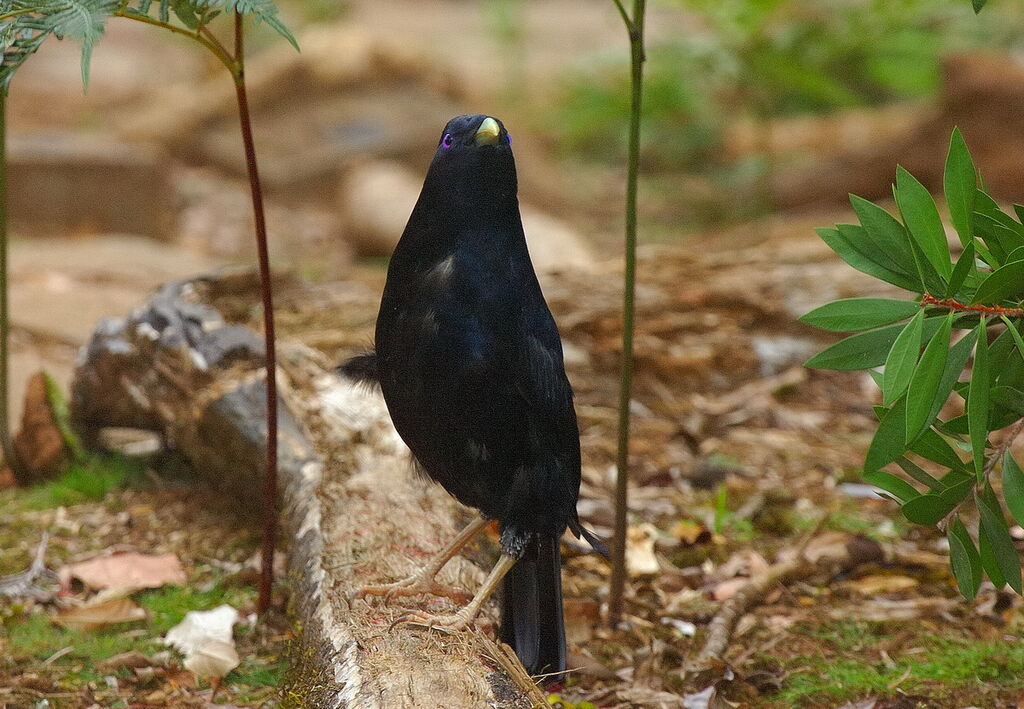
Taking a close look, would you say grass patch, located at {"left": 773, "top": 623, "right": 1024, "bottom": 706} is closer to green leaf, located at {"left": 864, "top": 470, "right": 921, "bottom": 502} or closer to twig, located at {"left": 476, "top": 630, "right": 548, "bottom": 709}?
green leaf, located at {"left": 864, "top": 470, "right": 921, "bottom": 502}

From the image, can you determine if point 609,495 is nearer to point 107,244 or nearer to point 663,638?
point 663,638

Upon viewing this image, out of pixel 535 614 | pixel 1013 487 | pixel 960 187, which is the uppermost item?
pixel 960 187

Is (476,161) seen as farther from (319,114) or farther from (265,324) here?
(319,114)

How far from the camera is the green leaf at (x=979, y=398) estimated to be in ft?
5.92

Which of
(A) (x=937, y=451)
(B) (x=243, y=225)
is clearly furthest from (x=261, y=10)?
(B) (x=243, y=225)

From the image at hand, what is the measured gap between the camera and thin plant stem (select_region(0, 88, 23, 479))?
3193 millimetres

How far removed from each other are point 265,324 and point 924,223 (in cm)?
151

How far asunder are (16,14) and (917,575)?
284cm

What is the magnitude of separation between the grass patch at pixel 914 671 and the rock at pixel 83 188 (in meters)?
6.43

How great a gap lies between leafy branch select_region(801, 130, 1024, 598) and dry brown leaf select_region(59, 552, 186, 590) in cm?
207

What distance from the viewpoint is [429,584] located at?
2.41 meters

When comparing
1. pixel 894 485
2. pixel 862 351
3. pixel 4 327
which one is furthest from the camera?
pixel 4 327

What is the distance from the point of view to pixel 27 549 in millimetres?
3250

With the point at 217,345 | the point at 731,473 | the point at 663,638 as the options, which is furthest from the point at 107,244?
the point at 663,638
